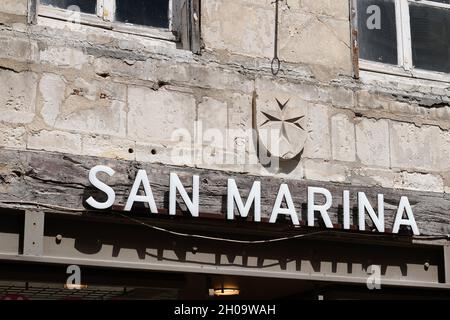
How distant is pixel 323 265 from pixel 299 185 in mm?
575

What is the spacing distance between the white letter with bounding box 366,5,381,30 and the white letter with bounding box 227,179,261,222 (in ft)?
6.23

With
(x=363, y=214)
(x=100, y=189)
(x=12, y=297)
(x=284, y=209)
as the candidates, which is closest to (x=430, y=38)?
(x=363, y=214)

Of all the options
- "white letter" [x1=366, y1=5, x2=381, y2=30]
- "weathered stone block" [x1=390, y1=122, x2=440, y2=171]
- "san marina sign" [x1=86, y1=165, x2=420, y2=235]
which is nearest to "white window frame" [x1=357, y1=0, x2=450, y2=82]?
"white letter" [x1=366, y1=5, x2=381, y2=30]

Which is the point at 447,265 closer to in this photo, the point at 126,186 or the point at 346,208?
the point at 346,208

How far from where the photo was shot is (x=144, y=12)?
269 inches

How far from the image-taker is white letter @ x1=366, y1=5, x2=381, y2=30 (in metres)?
7.52

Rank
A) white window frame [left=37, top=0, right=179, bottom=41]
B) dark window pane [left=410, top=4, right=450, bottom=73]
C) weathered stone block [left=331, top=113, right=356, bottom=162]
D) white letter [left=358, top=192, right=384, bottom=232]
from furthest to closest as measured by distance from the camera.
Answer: dark window pane [left=410, top=4, right=450, bottom=73] → weathered stone block [left=331, top=113, right=356, bottom=162] → white letter [left=358, top=192, right=384, bottom=232] → white window frame [left=37, top=0, right=179, bottom=41]

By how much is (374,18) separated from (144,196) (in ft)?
8.44

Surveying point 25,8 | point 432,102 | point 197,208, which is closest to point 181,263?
point 197,208

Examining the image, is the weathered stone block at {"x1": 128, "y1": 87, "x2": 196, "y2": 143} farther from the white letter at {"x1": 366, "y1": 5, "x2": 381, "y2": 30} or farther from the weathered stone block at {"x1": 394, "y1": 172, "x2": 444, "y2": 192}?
the white letter at {"x1": 366, "y1": 5, "x2": 381, "y2": 30}

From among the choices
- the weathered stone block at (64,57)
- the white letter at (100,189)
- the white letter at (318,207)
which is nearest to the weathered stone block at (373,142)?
the white letter at (318,207)

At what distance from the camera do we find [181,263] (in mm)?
6293

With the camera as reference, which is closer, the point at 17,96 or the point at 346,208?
the point at 17,96

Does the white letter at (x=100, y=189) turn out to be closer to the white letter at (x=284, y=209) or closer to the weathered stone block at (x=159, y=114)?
the weathered stone block at (x=159, y=114)
